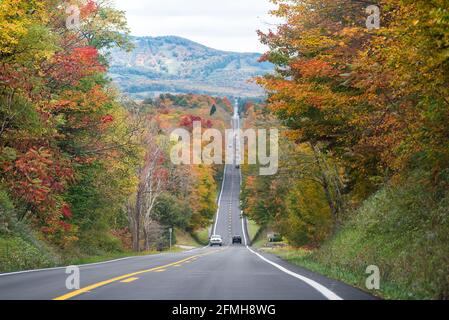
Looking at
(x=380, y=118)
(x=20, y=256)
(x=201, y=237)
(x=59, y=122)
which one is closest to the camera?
(x=380, y=118)

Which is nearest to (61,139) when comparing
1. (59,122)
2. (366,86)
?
(59,122)

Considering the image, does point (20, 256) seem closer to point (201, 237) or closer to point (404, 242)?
point (404, 242)

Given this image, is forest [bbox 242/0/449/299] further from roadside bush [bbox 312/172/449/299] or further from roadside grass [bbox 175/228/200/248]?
roadside grass [bbox 175/228/200/248]

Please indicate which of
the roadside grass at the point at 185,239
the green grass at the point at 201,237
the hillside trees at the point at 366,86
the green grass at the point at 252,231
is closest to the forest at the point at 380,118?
the hillside trees at the point at 366,86

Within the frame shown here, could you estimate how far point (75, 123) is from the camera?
2961cm

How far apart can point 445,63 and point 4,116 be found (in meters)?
15.6

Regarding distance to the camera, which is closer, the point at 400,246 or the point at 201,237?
the point at 400,246

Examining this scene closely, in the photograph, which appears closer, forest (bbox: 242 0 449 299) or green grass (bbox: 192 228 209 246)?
forest (bbox: 242 0 449 299)

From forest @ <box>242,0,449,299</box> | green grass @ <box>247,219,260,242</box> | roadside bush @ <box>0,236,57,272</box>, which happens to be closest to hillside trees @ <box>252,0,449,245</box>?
forest @ <box>242,0,449,299</box>

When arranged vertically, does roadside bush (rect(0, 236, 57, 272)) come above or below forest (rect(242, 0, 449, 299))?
below

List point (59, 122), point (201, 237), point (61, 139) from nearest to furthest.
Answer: point (59, 122) < point (61, 139) < point (201, 237)

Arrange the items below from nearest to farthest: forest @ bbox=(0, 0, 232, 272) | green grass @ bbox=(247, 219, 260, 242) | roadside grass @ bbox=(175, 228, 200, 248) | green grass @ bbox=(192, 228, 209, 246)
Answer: forest @ bbox=(0, 0, 232, 272) → roadside grass @ bbox=(175, 228, 200, 248) → green grass @ bbox=(192, 228, 209, 246) → green grass @ bbox=(247, 219, 260, 242)
